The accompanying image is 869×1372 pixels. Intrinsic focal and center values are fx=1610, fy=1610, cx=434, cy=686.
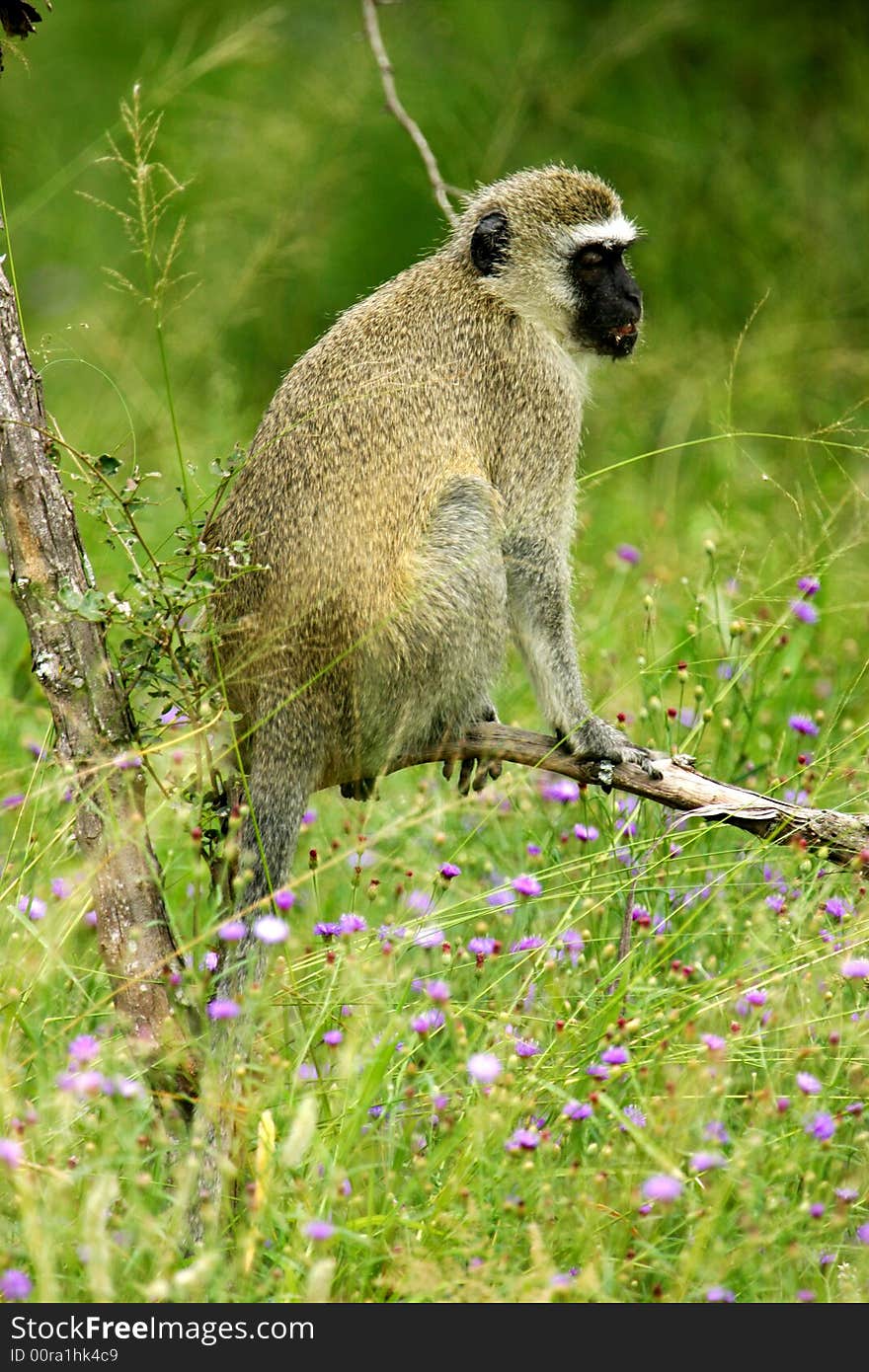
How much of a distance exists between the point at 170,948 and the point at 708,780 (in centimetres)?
135

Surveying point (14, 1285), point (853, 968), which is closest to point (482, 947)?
point (853, 968)

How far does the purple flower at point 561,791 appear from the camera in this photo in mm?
4480

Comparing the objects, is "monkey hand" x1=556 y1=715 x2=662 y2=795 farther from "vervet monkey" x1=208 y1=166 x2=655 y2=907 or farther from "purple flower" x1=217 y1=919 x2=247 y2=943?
"purple flower" x1=217 y1=919 x2=247 y2=943

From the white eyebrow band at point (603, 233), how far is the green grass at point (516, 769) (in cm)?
74

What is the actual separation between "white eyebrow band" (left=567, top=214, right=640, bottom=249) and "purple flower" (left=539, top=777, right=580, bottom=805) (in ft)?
5.59

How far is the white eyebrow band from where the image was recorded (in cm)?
509

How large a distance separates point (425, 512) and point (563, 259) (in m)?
1.19

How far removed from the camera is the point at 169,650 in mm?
3701

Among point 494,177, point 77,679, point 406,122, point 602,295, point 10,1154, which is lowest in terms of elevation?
point 10,1154

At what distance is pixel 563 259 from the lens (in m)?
5.10

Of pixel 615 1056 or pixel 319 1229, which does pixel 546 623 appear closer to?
pixel 615 1056

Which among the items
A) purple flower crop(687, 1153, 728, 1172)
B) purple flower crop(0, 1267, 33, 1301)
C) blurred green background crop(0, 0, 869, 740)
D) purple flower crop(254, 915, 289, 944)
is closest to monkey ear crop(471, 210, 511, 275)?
blurred green background crop(0, 0, 869, 740)

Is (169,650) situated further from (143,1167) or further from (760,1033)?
(760,1033)

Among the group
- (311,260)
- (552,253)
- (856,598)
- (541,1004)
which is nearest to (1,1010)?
(541,1004)
